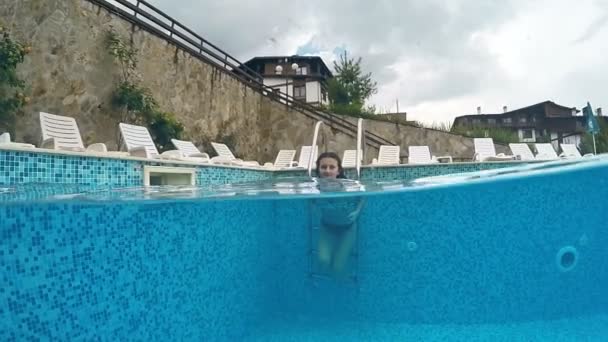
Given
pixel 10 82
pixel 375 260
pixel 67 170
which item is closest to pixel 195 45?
pixel 10 82

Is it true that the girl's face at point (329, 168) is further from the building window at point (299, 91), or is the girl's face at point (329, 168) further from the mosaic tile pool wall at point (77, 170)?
the building window at point (299, 91)

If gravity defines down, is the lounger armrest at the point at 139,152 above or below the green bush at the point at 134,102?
below

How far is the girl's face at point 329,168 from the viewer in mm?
6047

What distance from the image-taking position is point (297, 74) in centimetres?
3519

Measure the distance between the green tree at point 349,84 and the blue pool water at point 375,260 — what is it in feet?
59.1

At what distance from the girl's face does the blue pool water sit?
39 cm

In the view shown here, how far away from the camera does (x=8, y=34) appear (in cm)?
719

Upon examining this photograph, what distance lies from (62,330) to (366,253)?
16.2 ft

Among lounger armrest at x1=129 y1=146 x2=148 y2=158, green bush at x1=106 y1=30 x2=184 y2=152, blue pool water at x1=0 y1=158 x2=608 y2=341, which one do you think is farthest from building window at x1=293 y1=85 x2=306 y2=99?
lounger armrest at x1=129 y1=146 x2=148 y2=158

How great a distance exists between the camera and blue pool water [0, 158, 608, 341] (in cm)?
368

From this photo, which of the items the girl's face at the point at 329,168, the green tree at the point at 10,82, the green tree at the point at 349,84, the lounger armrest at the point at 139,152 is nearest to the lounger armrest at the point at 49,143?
the lounger armrest at the point at 139,152

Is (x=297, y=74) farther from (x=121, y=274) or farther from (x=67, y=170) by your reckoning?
(x=121, y=274)

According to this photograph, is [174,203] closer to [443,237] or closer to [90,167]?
[90,167]

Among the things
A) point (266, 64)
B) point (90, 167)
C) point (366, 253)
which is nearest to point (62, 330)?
point (90, 167)
